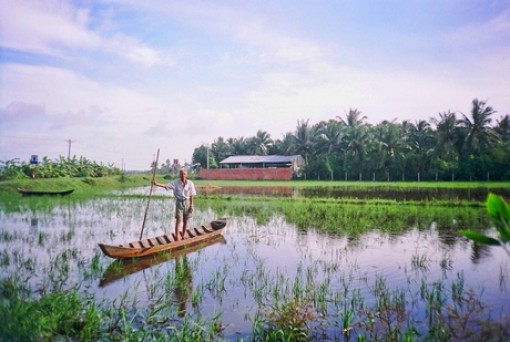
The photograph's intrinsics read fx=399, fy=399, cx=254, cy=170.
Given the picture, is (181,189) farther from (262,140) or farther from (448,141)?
(262,140)

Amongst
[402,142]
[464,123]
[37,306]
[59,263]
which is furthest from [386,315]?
[402,142]

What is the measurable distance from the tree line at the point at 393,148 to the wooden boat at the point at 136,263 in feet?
26.2

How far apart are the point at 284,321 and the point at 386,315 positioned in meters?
1.11

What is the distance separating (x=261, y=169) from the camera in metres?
29.3

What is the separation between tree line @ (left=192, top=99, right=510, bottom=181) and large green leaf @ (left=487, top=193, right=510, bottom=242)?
30.9 feet

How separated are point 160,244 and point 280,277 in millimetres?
2218

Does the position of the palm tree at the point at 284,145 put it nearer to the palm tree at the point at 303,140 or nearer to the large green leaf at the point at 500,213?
the palm tree at the point at 303,140

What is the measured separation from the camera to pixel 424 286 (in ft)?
14.8

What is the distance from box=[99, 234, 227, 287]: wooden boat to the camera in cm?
→ 504

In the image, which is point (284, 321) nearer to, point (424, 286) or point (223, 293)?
point (223, 293)

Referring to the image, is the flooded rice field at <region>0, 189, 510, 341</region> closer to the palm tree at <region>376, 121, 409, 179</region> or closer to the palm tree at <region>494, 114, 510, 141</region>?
the palm tree at <region>494, 114, 510, 141</region>

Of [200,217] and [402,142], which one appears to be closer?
[200,217]

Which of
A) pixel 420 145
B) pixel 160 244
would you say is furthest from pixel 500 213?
pixel 420 145

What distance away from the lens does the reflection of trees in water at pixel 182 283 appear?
4.06m
